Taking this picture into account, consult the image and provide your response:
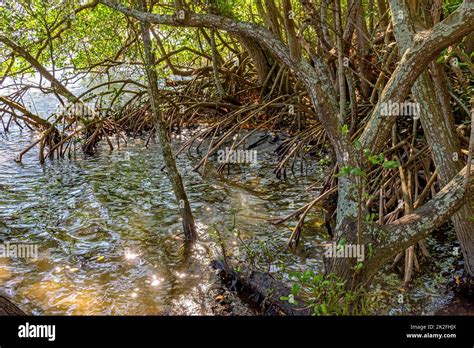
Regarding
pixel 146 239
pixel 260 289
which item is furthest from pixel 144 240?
pixel 260 289

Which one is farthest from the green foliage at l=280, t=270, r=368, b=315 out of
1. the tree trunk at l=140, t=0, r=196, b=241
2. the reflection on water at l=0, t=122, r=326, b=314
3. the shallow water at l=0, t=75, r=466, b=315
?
the tree trunk at l=140, t=0, r=196, b=241

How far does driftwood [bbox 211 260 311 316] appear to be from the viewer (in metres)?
3.22

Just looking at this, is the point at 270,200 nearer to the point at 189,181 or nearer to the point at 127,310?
the point at 189,181

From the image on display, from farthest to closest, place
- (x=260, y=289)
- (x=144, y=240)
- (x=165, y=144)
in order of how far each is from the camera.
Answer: (x=144, y=240) → (x=165, y=144) → (x=260, y=289)

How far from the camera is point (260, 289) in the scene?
3535 mm

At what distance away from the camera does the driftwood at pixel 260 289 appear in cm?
322

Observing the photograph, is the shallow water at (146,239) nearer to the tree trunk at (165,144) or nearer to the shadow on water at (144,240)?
the shadow on water at (144,240)

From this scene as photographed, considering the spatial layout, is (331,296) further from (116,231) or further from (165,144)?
(116,231)

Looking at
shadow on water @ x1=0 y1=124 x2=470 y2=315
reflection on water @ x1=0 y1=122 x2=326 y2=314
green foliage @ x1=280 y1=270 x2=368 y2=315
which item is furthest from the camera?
reflection on water @ x1=0 y1=122 x2=326 y2=314

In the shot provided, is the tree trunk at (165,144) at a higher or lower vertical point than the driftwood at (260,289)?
higher

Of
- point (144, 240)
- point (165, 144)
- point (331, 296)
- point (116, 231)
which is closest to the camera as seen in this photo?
point (331, 296)

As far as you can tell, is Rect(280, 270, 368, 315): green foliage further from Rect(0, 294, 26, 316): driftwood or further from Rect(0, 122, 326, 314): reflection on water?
Rect(0, 294, 26, 316): driftwood

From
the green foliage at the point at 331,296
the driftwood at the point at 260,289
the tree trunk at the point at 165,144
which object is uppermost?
the tree trunk at the point at 165,144

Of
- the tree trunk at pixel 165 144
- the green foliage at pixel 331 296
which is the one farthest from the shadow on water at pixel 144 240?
the green foliage at pixel 331 296
